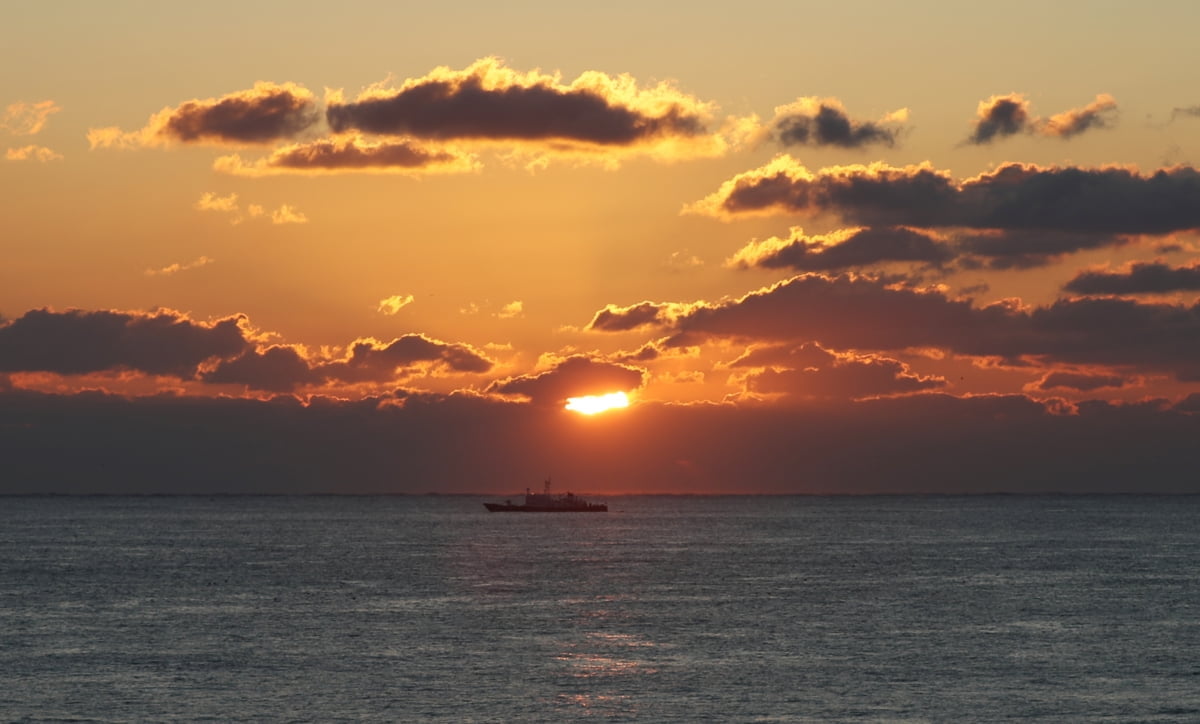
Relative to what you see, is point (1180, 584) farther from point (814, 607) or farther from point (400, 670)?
point (400, 670)

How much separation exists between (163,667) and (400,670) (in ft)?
57.5

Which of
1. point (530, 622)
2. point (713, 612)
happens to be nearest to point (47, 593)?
point (530, 622)

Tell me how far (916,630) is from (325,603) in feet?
206

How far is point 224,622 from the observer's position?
13975 centimetres

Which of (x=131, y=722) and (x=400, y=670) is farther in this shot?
(x=400, y=670)

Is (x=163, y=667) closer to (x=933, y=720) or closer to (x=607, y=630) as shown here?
(x=607, y=630)

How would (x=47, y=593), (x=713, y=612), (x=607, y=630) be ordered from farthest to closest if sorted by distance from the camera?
(x=47, y=593), (x=713, y=612), (x=607, y=630)

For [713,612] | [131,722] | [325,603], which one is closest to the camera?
[131,722]

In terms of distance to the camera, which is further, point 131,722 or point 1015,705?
point 1015,705

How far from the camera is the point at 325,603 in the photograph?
520 feet

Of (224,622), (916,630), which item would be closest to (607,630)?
(916,630)

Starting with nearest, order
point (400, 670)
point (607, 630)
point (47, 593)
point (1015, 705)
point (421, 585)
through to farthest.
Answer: point (1015, 705) < point (400, 670) < point (607, 630) < point (47, 593) < point (421, 585)

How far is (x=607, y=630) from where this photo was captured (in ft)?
437

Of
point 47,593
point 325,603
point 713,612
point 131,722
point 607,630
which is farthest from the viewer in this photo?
point 47,593
